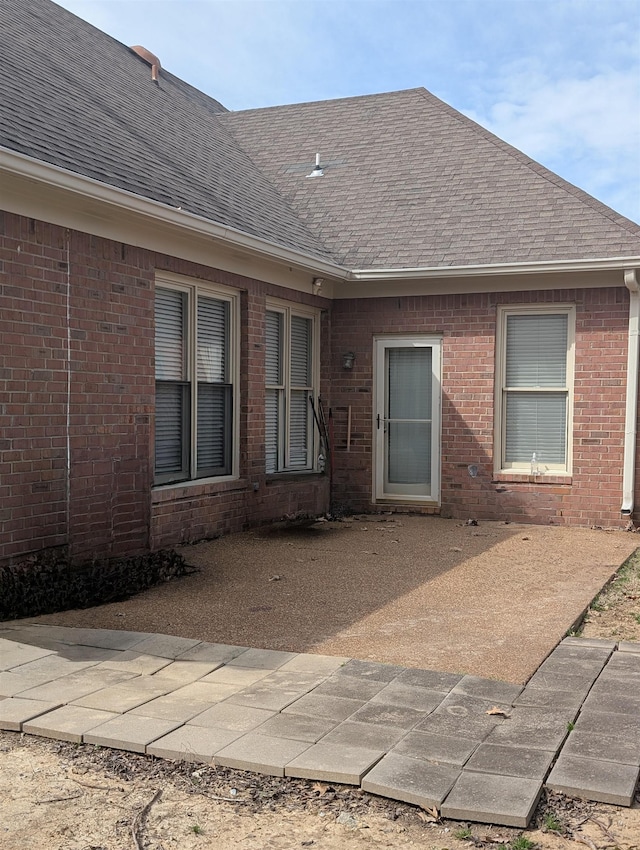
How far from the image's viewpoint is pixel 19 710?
4395mm

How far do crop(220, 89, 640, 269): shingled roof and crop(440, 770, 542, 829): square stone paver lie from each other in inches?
310

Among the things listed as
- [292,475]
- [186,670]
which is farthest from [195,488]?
[186,670]

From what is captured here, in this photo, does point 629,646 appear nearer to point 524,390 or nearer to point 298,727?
point 298,727

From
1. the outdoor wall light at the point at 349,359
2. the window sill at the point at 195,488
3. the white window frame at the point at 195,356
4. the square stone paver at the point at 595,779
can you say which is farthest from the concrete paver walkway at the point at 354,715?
the outdoor wall light at the point at 349,359

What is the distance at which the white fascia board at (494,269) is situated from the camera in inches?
401

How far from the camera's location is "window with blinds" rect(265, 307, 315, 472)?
428 inches

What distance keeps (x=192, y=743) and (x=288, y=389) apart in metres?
7.40

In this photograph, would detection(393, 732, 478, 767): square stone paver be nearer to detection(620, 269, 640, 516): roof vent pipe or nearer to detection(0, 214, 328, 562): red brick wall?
detection(0, 214, 328, 562): red brick wall

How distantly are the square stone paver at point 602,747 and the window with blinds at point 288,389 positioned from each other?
7068 millimetres

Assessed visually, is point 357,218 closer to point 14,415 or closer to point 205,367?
point 205,367

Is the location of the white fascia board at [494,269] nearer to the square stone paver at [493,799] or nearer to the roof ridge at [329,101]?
the roof ridge at [329,101]

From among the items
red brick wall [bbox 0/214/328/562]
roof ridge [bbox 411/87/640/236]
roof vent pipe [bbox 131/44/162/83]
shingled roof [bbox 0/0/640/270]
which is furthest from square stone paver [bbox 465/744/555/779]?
roof vent pipe [bbox 131/44/162/83]

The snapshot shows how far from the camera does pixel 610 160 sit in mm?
24875

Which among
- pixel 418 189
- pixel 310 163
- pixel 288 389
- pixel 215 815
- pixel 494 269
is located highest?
pixel 310 163
